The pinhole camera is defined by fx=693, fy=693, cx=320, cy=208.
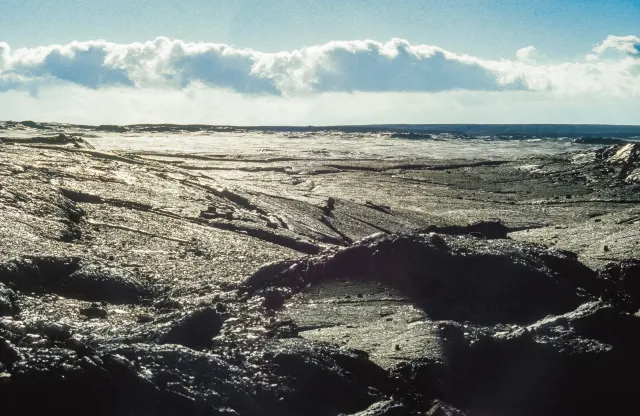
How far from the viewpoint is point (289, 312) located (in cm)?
588

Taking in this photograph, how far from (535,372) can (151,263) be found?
446 centimetres

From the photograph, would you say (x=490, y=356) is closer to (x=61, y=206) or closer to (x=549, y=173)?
(x=61, y=206)

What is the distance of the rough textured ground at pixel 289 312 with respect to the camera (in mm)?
4121

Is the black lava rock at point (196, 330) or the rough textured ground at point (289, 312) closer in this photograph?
the rough textured ground at point (289, 312)

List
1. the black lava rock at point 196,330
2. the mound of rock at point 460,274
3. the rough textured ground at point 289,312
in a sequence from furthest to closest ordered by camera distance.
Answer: the mound of rock at point 460,274 → the black lava rock at point 196,330 → the rough textured ground at point 289,312

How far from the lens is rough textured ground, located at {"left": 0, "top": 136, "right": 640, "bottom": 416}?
4121mm

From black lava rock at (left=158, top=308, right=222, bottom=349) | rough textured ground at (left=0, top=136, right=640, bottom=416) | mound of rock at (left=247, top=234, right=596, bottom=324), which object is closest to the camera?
rough textured ground at (left=0, top=136, right=640, bottom=416)

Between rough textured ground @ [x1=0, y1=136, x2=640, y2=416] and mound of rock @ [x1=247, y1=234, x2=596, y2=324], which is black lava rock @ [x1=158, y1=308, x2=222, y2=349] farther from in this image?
mound of rock @ [x1=247, y1=234, x2=596, y2=324]

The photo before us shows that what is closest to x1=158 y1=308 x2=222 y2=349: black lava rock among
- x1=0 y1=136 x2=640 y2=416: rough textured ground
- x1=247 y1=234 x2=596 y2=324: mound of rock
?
x1=0 y1=136 x2=640 y2=416: rough textured ground

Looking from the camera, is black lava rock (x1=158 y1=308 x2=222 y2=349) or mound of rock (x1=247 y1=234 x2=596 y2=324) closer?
black lava rock (x1=158 y1=308 x2=222 y2=349)

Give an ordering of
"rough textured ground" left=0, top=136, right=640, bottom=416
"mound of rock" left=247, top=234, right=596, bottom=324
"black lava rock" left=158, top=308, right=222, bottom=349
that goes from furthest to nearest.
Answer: "mound of rock" left=247, top=234, right=596, bottom=324
"black lava rock" left=158, top=308, right=222, bottom=349
"rough textured ground" left=0, top=136, right=640, bottom=416

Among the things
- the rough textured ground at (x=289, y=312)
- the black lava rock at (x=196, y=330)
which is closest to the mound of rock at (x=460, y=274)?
the rough textured ground at (x=289, y=312)

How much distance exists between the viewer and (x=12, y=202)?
8719mm

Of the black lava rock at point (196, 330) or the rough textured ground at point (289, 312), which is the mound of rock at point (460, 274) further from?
the black lava rock at point (196, 330)
